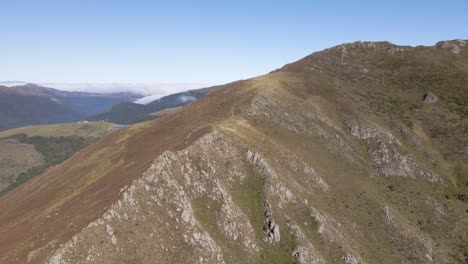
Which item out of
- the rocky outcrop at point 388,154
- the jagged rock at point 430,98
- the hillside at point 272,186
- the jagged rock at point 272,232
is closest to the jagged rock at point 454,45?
the hillside at point 272,186

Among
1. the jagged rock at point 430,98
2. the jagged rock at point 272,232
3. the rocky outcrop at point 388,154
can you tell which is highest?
the jagged rock at point 430,98

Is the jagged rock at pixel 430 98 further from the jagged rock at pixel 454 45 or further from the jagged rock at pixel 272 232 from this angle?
the jagged rock at pixel 272 232

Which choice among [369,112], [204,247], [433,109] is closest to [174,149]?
[204,247]

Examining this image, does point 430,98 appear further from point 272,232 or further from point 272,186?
point 272,232

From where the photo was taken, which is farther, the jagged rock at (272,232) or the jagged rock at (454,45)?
the jagged rock at (454,45)

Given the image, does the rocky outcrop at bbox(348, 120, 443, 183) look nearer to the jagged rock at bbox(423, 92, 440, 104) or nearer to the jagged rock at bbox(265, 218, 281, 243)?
the jagged rock at bbox(423, 92, 440, 104)

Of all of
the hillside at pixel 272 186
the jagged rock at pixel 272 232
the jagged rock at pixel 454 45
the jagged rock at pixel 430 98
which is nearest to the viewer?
the hillside at pixel 272 186

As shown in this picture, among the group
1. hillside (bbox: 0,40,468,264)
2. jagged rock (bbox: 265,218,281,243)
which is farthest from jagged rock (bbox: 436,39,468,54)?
jagged rock (bbox: 265,218,281,243)

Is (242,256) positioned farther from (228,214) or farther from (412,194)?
(412,194)
